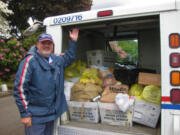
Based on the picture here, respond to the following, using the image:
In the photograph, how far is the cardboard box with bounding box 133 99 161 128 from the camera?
2.54m

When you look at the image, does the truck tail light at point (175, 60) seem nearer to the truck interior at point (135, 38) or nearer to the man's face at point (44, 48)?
the man's face at point (44, 48)

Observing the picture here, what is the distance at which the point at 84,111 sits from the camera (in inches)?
114

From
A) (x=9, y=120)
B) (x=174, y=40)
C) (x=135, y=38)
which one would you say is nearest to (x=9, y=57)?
(x=9, y=120)

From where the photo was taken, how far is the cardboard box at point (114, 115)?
2706mm

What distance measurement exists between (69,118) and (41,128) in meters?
0.71

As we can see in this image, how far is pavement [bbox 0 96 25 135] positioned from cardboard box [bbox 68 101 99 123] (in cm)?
230

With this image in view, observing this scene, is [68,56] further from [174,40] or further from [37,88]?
[174,40]

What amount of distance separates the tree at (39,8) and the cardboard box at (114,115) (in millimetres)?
11930

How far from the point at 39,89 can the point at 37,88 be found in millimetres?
26

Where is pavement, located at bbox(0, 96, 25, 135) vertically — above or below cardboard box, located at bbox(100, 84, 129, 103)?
below

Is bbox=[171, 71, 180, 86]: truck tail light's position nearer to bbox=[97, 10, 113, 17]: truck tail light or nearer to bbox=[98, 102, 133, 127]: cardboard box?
bbox=[98, 102, 133, 127]: cardboard box

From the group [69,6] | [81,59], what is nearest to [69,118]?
[81,59]

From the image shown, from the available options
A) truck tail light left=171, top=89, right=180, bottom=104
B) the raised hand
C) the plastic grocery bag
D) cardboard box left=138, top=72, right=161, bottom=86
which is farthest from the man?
truck tail light left=171, top=89, right=180, bottom=104

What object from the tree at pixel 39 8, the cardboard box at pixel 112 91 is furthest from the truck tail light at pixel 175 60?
the tree at pixel 39 8
